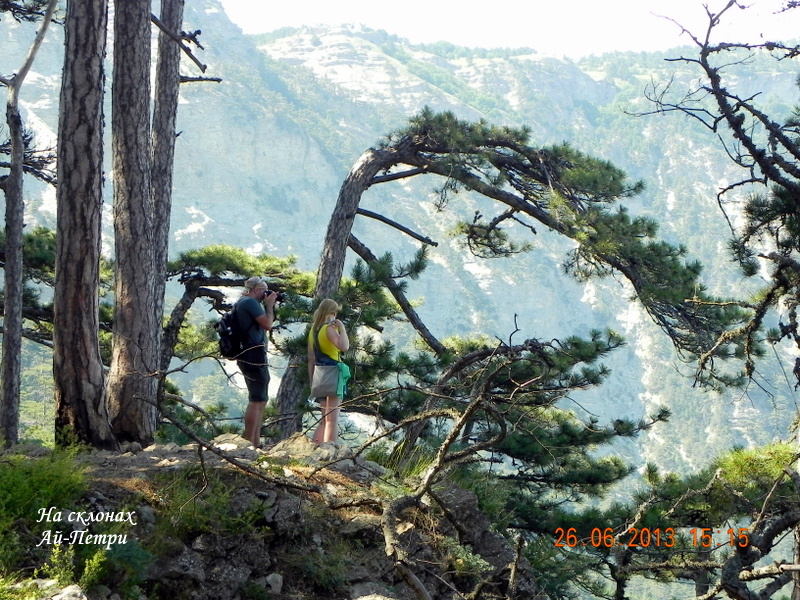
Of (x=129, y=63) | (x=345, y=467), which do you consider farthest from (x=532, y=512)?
(x=129, y=63)

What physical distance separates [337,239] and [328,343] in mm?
2816

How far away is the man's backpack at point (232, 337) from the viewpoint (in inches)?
242

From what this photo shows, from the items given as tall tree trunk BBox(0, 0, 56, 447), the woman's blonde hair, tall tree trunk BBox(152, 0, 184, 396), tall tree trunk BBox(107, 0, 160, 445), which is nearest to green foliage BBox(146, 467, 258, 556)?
the woman's blonde hair

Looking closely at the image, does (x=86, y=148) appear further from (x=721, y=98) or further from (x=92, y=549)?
(x=721, y=98)

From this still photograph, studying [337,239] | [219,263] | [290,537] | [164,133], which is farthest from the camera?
[219,263]

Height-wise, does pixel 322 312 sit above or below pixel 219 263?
above

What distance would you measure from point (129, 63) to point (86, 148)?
3.44ft

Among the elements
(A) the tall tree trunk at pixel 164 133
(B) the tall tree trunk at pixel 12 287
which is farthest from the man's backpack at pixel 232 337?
(B) the tall tree trunk at pixel 12 287

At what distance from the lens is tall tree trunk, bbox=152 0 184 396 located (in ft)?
27.2

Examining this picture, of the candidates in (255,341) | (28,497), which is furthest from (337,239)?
(28,497)

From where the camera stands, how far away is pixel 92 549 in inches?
140

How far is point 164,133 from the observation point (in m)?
8.51

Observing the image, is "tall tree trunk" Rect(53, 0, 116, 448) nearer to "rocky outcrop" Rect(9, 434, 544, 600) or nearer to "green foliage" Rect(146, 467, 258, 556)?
"rocky outcrop" Rect(9, 434, 544, 600)

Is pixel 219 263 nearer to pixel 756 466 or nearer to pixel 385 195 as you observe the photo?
pixel 756 466
